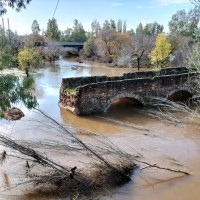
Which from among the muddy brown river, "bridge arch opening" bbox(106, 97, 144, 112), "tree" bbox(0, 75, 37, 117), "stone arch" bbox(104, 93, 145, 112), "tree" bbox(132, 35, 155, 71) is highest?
"tree" bbox(132, 35, 155, 71)

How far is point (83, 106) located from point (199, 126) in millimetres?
7044

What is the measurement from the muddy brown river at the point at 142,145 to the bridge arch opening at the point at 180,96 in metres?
4.11

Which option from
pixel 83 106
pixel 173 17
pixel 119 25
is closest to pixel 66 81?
pixel 83 106

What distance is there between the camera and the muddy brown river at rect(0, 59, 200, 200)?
11.0 meters

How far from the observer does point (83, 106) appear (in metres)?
19.5

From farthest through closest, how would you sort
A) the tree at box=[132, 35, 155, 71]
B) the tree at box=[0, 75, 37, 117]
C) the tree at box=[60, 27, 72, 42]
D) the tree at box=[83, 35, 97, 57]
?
the tree at box=[60, 27, 72, 42] < the tree at box=[83, 35, 97, 57] < the tree at box=[132, 35, 155, 71] < the tree at box=[0, 75, 37, 117]

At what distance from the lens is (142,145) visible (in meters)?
15.2

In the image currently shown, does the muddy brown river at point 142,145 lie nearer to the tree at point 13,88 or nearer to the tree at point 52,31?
the tree at point 13,88

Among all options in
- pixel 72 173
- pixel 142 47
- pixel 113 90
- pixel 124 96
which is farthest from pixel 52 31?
pixel 72 173

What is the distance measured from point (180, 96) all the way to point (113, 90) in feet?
24.1

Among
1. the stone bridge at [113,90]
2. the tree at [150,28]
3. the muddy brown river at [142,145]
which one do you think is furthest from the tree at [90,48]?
the stone bridge at [113,90]

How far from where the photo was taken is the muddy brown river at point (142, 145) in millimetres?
11000

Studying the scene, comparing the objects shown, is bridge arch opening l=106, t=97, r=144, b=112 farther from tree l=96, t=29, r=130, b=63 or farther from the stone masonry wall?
tree l=96, t=29, r=130, b=63

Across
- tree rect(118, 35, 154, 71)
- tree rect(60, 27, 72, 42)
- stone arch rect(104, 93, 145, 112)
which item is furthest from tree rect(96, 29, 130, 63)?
stone arch rect(104, 93, 145, 112)
